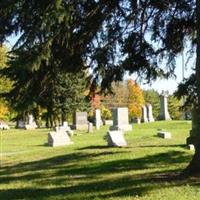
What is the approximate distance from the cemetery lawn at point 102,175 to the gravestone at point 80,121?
77.4 ft

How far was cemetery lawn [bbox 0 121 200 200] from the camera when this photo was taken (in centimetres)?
1082

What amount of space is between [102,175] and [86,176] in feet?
1.39

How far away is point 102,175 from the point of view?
1420cm

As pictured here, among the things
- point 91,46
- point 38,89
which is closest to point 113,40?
point 91,46

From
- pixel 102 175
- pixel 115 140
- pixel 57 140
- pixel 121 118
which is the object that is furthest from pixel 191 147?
pixel 121 118

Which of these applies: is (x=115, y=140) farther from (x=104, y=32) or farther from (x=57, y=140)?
(x=104, y=32)

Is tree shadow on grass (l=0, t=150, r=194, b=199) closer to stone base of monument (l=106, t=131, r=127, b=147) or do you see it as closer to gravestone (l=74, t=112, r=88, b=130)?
stone base of monument (l=106, t=131, r=127, b=147)

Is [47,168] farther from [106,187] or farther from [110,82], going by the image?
[106,187]

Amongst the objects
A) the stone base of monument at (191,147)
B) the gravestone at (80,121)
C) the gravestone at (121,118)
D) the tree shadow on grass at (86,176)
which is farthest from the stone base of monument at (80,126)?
the stone base of monument at (191,147)

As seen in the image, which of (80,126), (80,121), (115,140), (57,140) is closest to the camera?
(115,140)

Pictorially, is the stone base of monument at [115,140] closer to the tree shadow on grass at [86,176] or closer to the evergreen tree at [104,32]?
the tree shadow on grass at [86,176]

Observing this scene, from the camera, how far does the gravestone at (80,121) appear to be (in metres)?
45.9

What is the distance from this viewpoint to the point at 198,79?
1244cm

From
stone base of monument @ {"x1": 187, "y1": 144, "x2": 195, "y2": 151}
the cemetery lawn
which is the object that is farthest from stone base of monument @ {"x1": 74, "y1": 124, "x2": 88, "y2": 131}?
stone base of monument @ {"x1": 187, "y1": 144, "x2": 195, "y2": 151}
